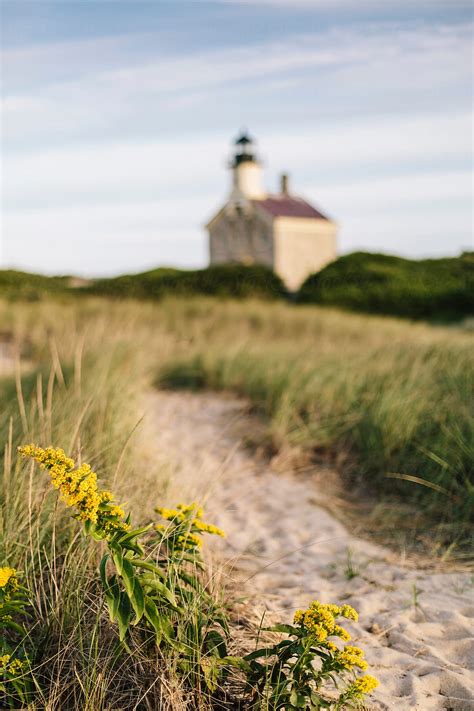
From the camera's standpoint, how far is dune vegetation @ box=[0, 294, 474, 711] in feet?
6.65

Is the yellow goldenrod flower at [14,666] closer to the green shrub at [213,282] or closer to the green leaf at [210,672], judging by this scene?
the green leaf at [210,672]

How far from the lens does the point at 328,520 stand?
4133 millimetres

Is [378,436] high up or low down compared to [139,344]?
down

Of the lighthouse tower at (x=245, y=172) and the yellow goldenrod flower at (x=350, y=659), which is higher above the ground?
the lighthouse tower at (x=245, y=172)

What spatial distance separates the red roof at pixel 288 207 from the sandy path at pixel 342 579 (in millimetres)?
19148

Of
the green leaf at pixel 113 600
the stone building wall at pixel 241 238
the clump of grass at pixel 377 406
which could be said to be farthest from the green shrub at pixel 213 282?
the green leaf at pixel 113 600

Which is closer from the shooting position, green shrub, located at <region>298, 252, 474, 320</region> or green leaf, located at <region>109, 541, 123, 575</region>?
green leaf, located at <region>109, 541, 123, 575</region>

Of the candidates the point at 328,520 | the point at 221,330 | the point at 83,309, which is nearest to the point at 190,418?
the point at 328,520

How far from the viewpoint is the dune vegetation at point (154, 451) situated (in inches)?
79.8

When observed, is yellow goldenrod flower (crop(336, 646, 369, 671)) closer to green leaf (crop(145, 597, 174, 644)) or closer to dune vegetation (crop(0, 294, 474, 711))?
dune vegetation (crop(0, 294, 474, 711))

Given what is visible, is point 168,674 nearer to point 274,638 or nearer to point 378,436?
point 274,638

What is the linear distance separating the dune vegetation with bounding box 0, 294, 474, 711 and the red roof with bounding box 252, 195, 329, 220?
45.4ft

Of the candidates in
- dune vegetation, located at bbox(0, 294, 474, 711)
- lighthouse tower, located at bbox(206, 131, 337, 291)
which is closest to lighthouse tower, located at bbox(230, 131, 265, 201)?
lighthouse tower, located at bbox(206, 131, 337, 291)

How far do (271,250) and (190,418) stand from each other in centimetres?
1803
